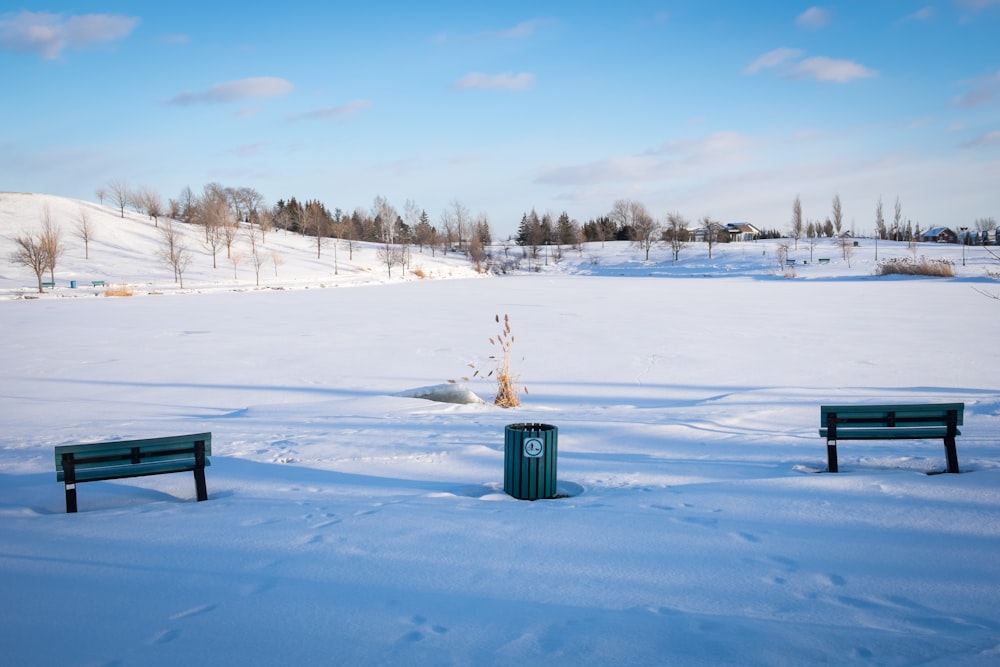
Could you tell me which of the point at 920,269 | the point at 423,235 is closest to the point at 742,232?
the point at 423,235

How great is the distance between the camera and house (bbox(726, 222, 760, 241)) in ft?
420

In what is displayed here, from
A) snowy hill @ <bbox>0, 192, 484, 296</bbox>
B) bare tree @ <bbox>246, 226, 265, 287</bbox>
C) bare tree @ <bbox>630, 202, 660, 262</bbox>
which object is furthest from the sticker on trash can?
bare tree @ <bbox>630, 202, 660, 262</bbox>

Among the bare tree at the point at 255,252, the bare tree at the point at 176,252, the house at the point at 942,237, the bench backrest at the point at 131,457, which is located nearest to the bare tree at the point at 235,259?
the bare tree at the point at 255,252

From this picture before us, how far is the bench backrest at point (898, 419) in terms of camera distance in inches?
251

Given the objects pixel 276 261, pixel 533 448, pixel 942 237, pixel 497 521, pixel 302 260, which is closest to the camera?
pixel 497 521

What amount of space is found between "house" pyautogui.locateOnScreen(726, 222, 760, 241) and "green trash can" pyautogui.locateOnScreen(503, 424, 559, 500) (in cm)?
12904

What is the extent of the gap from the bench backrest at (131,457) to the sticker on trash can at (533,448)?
284 centimetres

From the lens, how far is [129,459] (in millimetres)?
5605

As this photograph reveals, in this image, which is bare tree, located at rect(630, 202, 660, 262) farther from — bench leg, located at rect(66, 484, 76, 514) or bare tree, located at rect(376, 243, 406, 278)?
bench leg, located at rect(66, 484, 76, 514)

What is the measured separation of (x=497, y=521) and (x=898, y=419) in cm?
411

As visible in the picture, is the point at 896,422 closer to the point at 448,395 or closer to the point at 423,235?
the point at 448,395

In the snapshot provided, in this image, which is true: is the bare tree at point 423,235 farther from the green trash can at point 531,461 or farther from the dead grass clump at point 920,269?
the green trash can at point 531,461

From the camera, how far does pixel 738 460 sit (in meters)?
7.29

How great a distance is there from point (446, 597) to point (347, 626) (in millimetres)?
625
